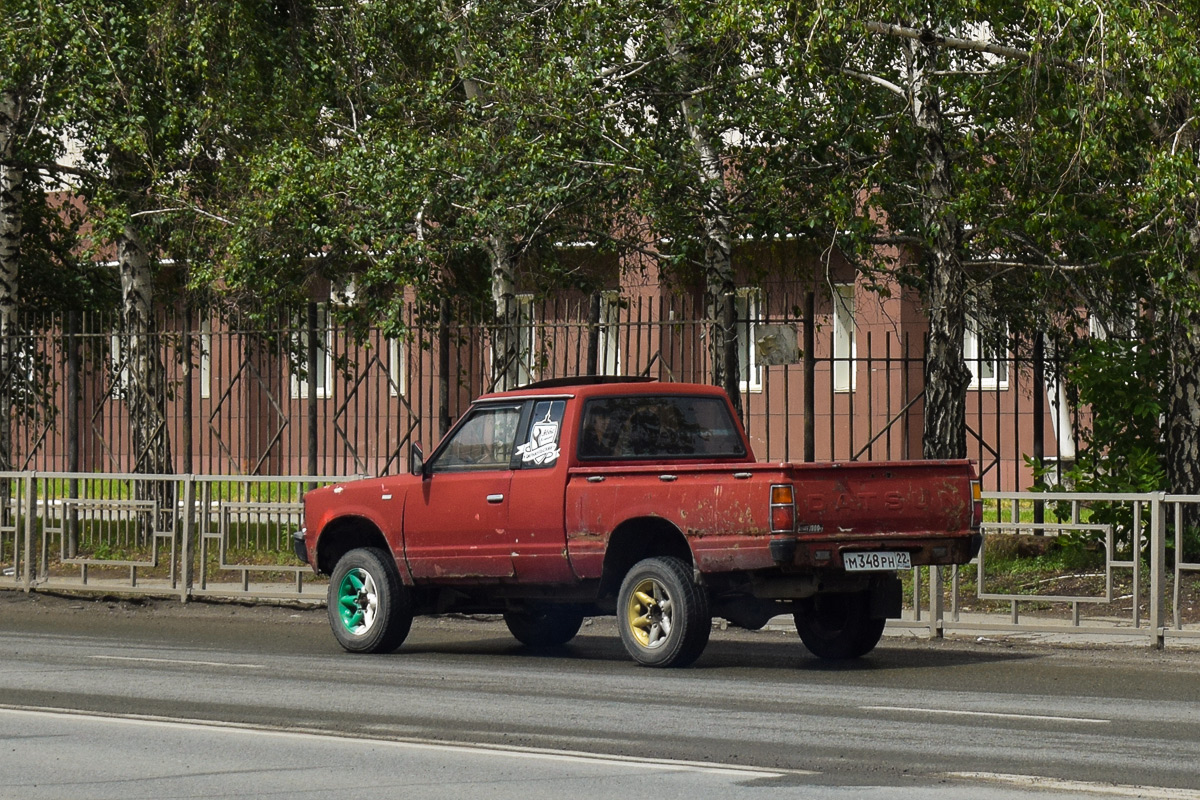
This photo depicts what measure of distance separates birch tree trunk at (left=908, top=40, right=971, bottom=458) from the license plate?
19.2 feet

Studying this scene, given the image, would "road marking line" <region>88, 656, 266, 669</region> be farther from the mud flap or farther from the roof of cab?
the mud flap

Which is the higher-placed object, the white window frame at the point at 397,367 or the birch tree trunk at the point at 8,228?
the birch tree trunk at the point at 8,228

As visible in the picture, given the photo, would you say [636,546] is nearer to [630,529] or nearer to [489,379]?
[630,529]

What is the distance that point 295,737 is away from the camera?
31.4 ft

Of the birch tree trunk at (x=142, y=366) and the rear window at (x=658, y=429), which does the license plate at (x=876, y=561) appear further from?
the birch tree trunk at (x=142, y=366)

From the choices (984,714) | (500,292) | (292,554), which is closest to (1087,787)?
(984,714)

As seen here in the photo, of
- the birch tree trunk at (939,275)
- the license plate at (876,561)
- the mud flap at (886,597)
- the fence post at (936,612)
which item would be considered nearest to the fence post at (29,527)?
the birch tree trunk at (939,275)

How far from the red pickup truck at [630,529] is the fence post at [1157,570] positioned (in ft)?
5.65

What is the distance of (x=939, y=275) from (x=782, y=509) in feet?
23.6

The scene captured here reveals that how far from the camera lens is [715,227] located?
19.5 m

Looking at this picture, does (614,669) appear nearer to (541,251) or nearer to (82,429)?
(541,251)

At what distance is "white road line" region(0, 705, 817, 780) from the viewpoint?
27.8ft

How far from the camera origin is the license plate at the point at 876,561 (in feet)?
41.3

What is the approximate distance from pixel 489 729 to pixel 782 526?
9.98 feet
